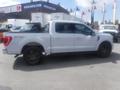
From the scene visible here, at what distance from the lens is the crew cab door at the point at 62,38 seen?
979 cm

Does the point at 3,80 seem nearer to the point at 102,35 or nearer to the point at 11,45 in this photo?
the point at 11,45

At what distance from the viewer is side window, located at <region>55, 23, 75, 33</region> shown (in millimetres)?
10034

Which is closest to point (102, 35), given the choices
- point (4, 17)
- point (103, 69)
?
point (103, 69)

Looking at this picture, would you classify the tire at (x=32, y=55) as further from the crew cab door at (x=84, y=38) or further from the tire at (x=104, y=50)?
the tire at (x=104, y=50)

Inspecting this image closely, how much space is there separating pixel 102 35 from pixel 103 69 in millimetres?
2680

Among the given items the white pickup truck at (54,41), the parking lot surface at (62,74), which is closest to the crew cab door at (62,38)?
the white pickup truck at (54,41)

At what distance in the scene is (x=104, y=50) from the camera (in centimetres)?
1115

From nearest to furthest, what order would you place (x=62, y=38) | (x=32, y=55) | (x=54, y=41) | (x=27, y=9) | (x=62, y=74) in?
1. (x=62, y=74)
2. (x=32, y=55)
3. (x=54, y=41)
4. (x=62, y=38)
5. (x=27, y=9)

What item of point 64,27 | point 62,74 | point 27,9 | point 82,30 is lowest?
point 62,74

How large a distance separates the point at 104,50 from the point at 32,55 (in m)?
3.93

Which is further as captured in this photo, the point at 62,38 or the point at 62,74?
the point at 62,38

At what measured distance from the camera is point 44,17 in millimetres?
27422

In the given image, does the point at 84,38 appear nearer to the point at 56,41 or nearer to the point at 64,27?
the point at 64,27

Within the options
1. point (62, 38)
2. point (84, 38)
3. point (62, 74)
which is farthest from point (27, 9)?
point (62, 74)
